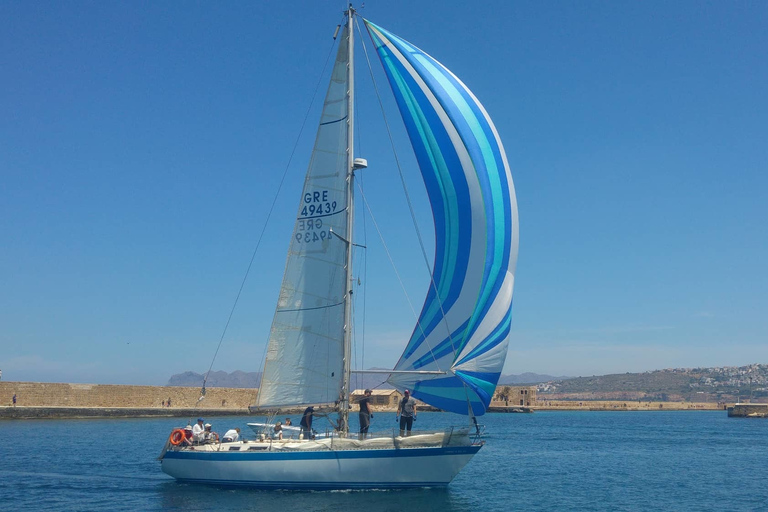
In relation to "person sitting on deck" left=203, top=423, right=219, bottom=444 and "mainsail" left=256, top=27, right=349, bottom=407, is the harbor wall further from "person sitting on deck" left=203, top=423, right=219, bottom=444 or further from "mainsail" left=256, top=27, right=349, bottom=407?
"person sitting on deck" left=203, top=423, right=219, bottom=444

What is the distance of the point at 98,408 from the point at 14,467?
2437 cm

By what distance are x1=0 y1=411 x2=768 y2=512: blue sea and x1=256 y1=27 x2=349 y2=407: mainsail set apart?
2543 mm

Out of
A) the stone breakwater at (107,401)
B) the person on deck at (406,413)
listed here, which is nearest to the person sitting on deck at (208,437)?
the person on deck at (406,413)

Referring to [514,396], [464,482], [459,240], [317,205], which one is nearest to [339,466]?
[464,482]

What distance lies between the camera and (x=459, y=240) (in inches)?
645

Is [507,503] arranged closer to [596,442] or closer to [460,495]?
[460,495]

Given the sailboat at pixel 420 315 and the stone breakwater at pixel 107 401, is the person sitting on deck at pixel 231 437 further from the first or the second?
the stone breakwater at pixel 107 401

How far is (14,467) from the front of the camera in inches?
787

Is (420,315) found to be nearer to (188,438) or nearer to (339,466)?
(339,466)

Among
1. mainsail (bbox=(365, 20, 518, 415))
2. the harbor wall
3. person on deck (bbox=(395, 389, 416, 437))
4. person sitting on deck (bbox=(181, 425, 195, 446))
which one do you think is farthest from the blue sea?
the harbor wall

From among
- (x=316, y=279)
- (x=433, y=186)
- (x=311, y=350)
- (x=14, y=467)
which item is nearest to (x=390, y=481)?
(x=311, y=350)

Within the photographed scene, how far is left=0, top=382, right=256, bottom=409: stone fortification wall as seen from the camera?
133 ft

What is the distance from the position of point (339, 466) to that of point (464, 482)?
17.6 feet

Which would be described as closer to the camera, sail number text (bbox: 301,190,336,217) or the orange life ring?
sail number text (bbox: 301,190,336,217)
